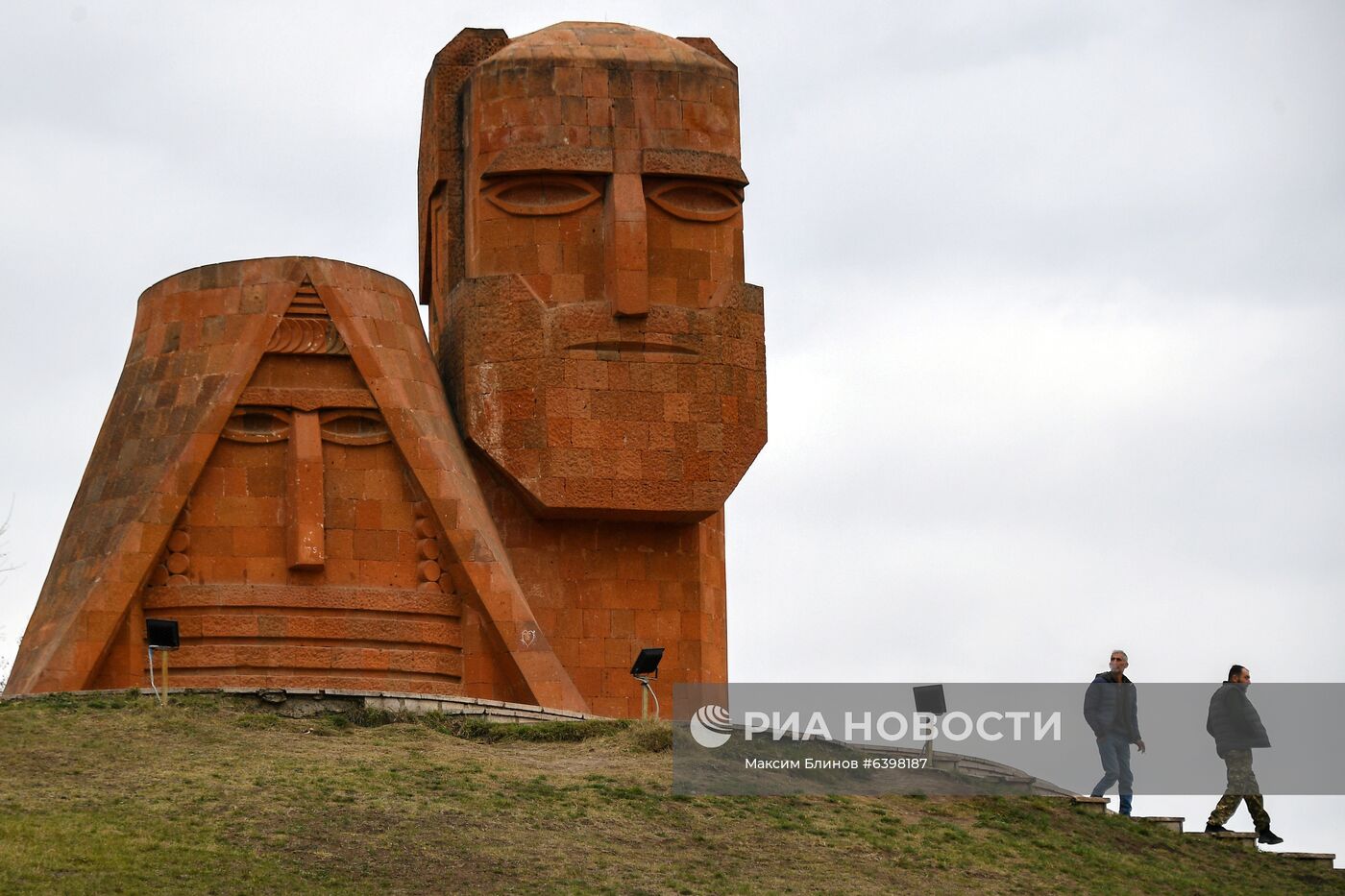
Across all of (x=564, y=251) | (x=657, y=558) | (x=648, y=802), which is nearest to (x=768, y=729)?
(x=648, y=802)

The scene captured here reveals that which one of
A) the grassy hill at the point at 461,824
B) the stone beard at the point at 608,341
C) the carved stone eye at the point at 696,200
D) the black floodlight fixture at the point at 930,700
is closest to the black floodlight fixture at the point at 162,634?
the grassy hill at the point at 461,824

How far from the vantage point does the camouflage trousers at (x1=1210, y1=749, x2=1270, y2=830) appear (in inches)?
954

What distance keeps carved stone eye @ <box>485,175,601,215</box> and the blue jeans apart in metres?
10.0

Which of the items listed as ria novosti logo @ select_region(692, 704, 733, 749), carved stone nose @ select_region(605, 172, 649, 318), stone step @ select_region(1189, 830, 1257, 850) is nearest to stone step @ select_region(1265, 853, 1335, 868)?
stone step @ select_region(1189, 830, 1257, 850)

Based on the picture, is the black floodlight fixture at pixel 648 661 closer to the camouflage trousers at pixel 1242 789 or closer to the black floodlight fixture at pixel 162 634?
the black floodlight fixture at pixel 162 634

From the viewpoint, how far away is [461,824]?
2181 centimetres

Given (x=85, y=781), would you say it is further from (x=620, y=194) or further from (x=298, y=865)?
(x=620, y=194)

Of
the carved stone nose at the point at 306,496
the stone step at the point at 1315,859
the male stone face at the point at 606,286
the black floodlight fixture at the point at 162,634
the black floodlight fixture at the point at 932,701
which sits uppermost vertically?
the male stone face at the point at 606,286

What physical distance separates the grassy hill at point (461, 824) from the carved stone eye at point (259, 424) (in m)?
3.92

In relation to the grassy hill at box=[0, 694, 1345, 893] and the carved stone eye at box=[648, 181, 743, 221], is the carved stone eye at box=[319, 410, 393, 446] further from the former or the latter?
the carved stone eye at box=[648, 181, 743, 221]

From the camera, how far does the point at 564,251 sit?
103 feet

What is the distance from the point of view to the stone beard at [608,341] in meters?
30.7

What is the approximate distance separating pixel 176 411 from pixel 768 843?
9862 millimetres

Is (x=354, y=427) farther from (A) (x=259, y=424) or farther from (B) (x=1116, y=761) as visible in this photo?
(B) (x=1116, y=761)
